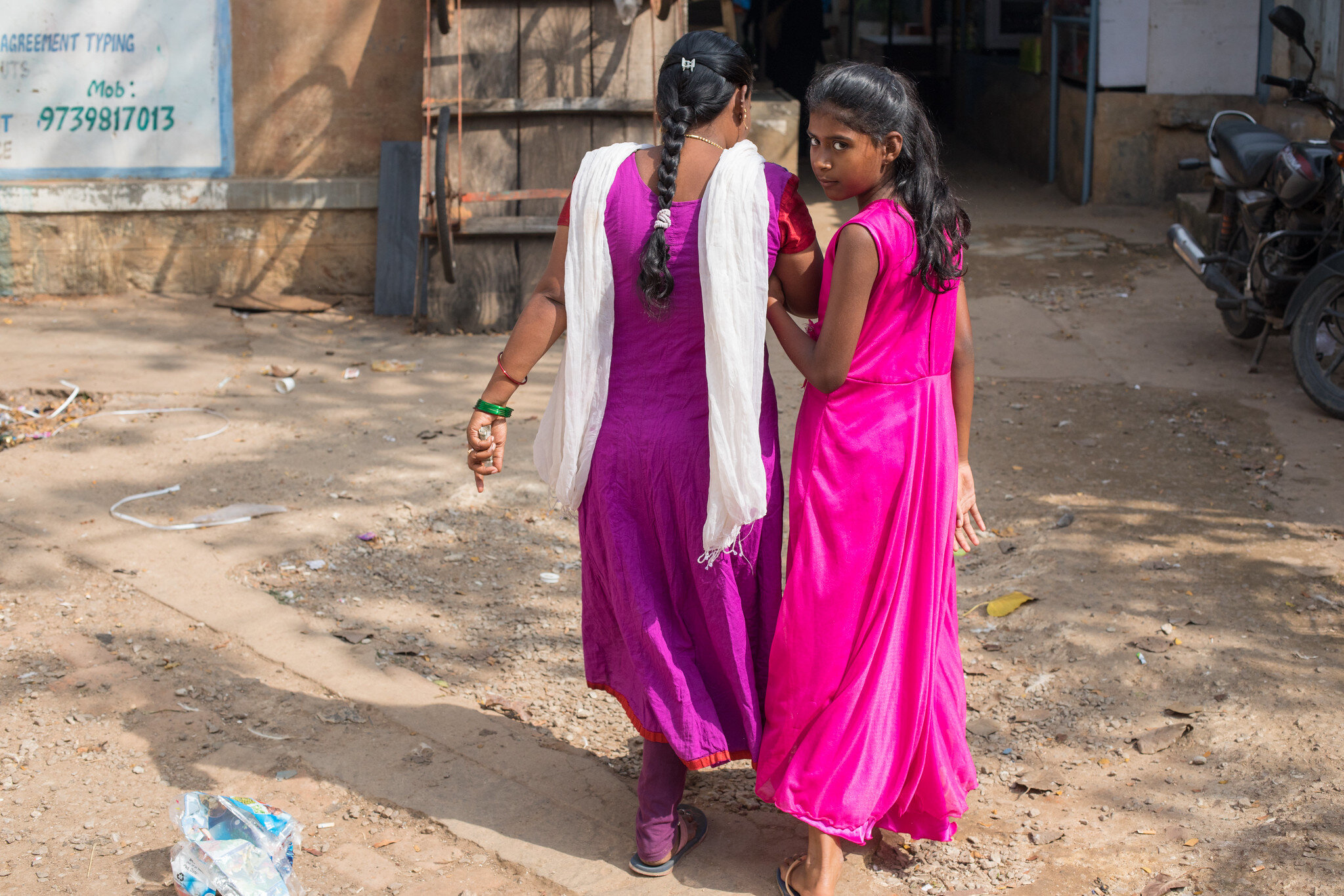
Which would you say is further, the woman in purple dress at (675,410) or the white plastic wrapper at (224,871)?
the white plastic wrapper at (224,871)

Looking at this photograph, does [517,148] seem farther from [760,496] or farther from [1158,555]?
[760,496]

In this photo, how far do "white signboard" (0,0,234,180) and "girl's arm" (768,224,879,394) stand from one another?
552 centimetres

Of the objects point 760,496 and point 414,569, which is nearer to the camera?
point 760,496

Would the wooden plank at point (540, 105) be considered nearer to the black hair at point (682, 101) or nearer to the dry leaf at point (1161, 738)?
the black hair at point (682, 101)

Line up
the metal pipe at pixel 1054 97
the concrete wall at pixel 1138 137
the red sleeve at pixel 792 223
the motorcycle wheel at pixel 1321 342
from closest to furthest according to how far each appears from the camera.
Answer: the red sleeve at pixel 792 223 → the motorcycle wheel at pixel 1321 342 → the concrete wall at pixel 1138 137 → the metal pipe at pixel 1054 97

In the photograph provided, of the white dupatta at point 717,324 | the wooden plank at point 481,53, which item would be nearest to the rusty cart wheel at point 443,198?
the wooden plank at point 481,53

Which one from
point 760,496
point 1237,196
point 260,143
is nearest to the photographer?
point 760,496

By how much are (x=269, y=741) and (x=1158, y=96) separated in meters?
8.23

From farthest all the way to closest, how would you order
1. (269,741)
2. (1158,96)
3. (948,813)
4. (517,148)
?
(1158,96) < (517,148) < (269,741) < (948,813)

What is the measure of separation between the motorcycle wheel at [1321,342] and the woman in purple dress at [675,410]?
3640 millimetres

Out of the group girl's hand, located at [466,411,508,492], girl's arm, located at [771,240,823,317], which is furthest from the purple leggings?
girl's arm, located at [771,240,823,317]

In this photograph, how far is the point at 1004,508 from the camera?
426 centimetres

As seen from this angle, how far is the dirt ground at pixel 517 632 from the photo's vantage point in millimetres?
2504

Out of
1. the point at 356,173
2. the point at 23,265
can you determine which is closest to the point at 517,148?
the point at 356,173
